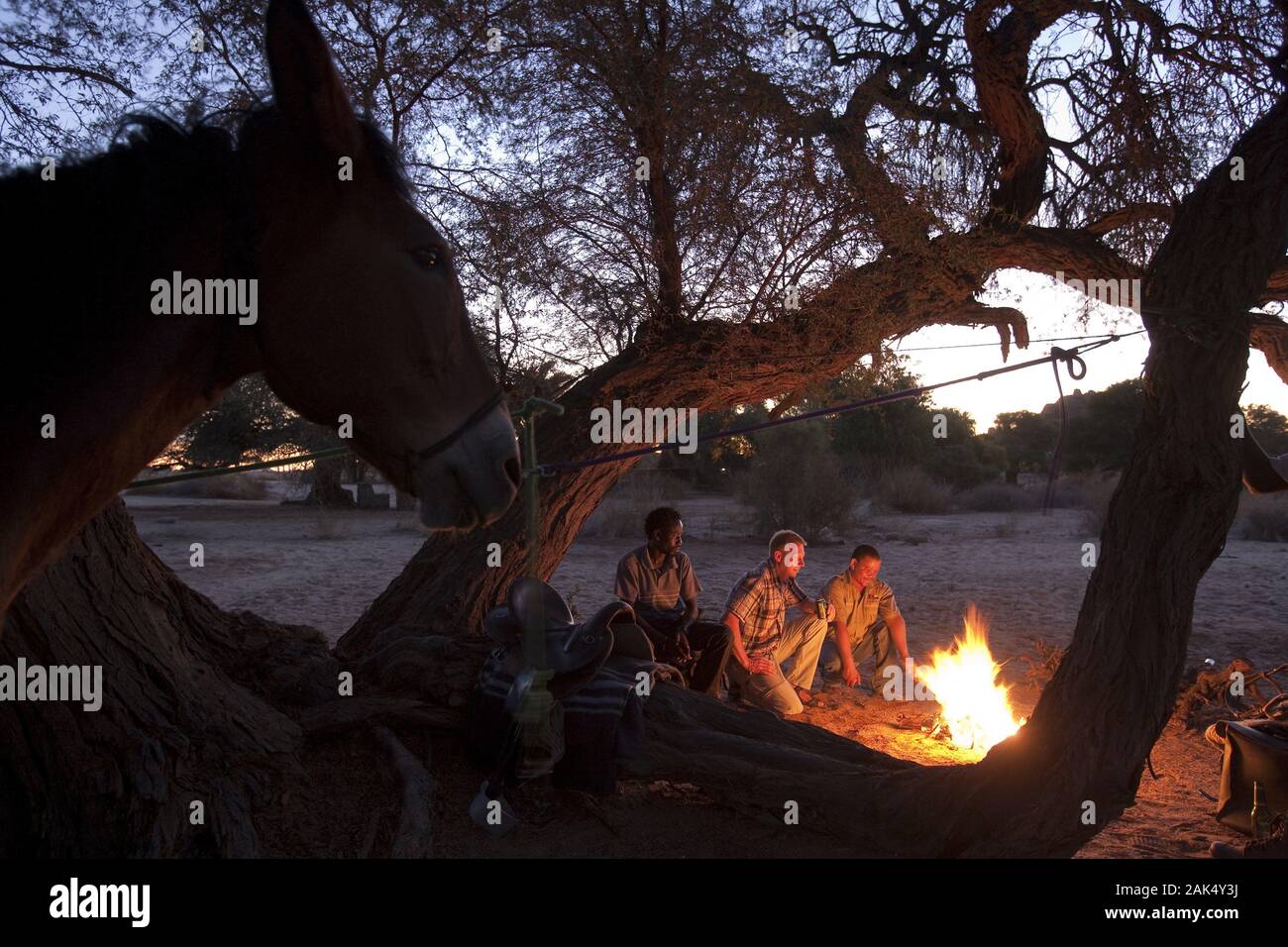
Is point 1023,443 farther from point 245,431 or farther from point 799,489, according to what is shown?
point 245,431

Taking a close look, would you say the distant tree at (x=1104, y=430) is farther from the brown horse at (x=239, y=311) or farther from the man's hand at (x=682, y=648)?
the brown horse at (x=239, y=311)

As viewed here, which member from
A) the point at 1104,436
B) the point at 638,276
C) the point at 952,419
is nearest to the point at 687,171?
the point at 638,276

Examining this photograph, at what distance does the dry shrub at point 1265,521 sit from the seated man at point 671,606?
61.1 ft

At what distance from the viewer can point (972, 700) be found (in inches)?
267

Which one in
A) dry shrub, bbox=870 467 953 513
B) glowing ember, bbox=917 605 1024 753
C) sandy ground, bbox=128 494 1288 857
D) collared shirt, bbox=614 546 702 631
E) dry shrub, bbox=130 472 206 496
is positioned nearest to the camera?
sandy ground, bbox=128 494 1288 857

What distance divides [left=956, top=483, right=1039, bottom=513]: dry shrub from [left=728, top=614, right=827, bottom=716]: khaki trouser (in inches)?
901

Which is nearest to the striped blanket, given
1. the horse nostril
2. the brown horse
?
the horse nostril

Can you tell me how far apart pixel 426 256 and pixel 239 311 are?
0.39 meters

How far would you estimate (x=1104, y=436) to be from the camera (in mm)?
35906

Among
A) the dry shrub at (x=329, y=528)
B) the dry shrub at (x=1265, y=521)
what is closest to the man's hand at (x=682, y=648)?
the dry shrub at (x=329, y=528)

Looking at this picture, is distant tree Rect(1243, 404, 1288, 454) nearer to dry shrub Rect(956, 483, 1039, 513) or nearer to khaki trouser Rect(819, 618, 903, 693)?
dry shrub Rect(956, 483, 1039, 513)

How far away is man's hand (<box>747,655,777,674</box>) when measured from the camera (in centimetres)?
712

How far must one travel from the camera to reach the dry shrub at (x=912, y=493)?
91.6 ft
